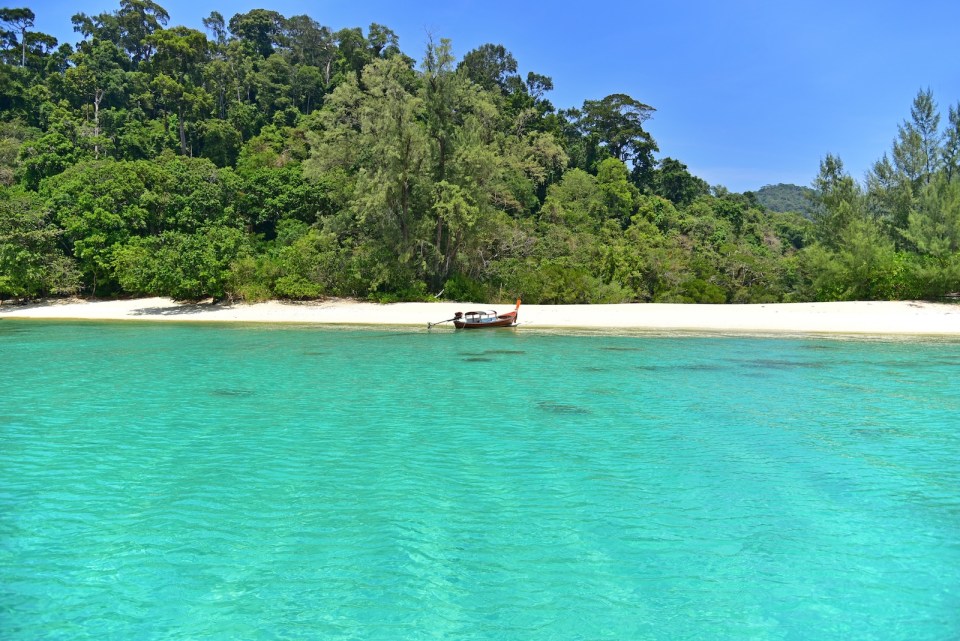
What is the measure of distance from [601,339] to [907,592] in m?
20.7

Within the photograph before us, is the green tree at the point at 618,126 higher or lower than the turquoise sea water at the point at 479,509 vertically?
higher

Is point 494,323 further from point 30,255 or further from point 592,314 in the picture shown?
point 30,255

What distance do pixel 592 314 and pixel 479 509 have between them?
26870mm

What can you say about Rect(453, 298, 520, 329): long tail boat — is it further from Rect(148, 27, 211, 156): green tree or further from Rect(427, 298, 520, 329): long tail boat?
Rect(148, 27, 211, 156): green tree

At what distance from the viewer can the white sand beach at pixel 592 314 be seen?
29.9 metres

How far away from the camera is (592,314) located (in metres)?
33.7

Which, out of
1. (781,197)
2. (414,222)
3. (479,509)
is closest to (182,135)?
(414,222)

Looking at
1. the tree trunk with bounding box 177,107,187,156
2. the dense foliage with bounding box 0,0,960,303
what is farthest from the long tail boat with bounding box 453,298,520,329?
the tree trunk with bounding box 177,107,187,156

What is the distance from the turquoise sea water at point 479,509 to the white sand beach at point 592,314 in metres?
14.4

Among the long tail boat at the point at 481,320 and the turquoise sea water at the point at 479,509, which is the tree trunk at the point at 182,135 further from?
the turquoise sea water at the point at 479,509

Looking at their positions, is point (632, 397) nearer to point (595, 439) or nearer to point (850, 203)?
point (595, 439)

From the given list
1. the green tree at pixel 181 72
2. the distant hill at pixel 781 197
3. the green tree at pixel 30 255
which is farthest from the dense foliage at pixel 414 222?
the distant hill at pixel 781 197

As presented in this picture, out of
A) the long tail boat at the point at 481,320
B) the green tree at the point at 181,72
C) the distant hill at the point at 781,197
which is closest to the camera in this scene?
the long tail boat at the point at 481,320

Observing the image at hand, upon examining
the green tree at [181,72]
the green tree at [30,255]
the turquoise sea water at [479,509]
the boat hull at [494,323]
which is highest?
the green tree at [181,72]
